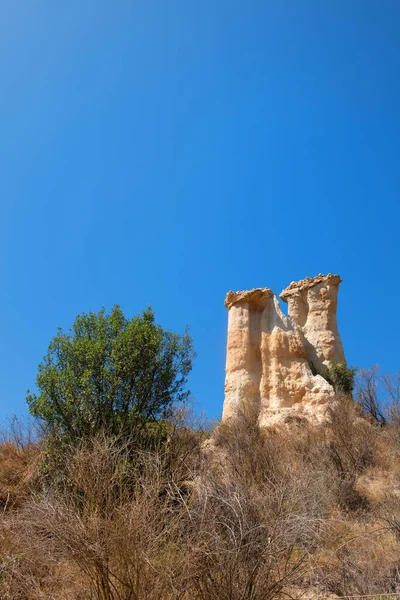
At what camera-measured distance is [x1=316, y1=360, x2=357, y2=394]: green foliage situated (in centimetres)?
2159

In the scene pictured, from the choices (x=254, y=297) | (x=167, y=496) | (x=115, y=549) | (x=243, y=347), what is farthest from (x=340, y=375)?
(x=115, y=549)

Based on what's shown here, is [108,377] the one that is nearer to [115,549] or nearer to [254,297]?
[115,549]

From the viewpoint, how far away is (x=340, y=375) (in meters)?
21.9

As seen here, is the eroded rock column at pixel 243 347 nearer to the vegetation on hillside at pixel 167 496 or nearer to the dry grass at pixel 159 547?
the vegetation on hillside at pixel 167 496

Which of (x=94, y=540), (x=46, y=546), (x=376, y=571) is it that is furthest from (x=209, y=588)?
(x=376, y=571)

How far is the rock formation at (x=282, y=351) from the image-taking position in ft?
62.4

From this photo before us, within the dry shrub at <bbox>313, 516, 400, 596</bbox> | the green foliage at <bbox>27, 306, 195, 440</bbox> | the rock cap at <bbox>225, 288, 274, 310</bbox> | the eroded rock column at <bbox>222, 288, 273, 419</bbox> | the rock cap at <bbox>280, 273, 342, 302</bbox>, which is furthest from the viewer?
the rock cap at <bbox>280, 273, 342, 302</bbox>

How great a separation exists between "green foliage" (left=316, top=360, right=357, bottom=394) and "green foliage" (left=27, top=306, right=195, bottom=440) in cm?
1160

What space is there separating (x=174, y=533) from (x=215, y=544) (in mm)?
402

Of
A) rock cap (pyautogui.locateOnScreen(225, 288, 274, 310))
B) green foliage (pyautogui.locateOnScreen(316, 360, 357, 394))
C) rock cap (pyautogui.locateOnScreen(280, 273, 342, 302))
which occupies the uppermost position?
rock cap (pyautogui.locateOnScreen(280, 273, 342, 302))

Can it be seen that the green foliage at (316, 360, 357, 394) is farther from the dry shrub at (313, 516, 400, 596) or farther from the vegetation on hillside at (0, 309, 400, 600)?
the dry shrub at (313, 516, 400, 596)

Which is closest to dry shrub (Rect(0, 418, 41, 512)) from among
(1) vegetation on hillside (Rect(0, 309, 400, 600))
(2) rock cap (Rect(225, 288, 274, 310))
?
(1) vegetation on hillside (Rect(0, 309, 400, 600))

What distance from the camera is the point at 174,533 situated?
368cm

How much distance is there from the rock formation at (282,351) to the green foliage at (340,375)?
0.63 m
